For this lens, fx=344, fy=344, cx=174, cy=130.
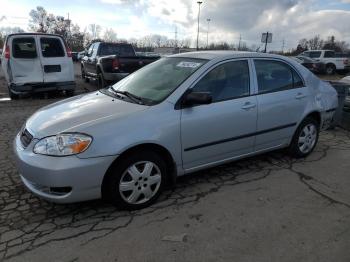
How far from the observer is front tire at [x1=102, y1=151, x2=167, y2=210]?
11.0 feet

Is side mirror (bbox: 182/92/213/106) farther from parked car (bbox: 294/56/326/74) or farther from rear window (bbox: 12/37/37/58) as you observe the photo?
parked car (bbox: 294/56/326/74)

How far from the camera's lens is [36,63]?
9570 mm

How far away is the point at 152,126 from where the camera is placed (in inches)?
136

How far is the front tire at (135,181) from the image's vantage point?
3.35m

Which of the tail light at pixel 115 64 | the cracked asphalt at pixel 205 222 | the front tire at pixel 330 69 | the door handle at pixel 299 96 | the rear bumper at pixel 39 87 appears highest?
the door handle at pixel 299 96

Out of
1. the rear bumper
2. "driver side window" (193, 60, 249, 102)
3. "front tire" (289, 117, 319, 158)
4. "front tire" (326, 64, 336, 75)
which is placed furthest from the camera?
"front tire" (326, 64, 336, 75)

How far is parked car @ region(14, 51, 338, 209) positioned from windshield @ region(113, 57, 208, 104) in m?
0.02

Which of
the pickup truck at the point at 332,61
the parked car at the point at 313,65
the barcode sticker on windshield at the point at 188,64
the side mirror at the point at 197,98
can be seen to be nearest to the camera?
the side mirror at the point at 197,98

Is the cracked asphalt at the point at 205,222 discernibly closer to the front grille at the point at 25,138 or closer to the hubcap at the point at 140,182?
the hubcap at the point at 140,182

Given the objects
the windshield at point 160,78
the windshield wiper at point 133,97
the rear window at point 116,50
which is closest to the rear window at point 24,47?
the rear window at point 116,50

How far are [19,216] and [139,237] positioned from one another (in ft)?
4.16

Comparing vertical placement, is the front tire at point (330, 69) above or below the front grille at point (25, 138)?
below

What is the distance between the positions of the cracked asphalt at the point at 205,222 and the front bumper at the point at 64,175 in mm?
298

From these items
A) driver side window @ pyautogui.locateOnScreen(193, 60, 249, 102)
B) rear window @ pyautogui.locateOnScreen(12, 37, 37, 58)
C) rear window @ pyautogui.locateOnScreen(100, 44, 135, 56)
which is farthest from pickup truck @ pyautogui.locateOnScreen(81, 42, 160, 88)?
driver side window @ pyautogui.locateOnScreen(193, 60, 249, 102)
